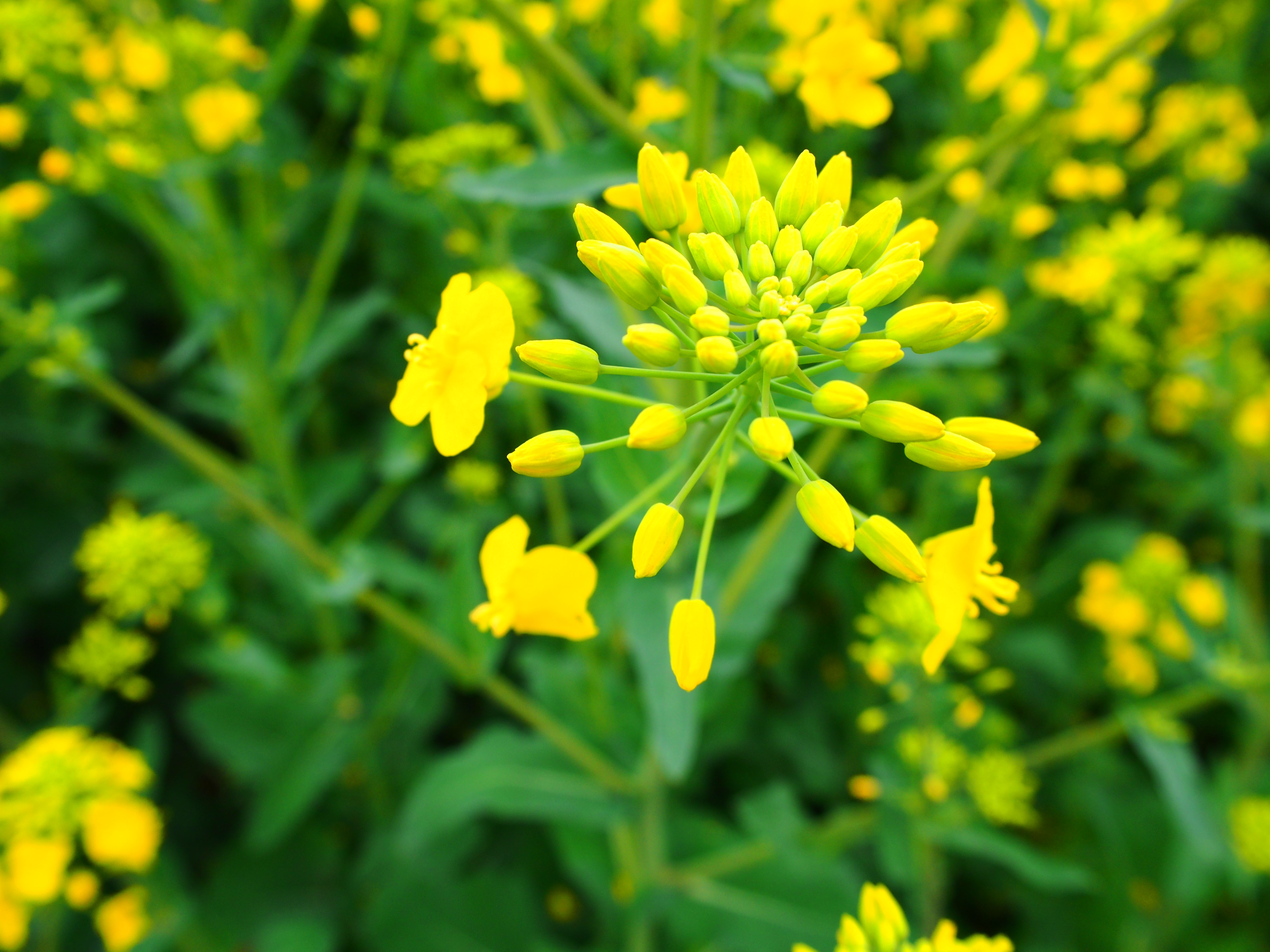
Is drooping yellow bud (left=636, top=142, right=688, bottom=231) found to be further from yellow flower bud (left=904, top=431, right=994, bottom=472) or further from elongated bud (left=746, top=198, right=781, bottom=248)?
yellow flower bud (left=904, top=431, right=994, bottom=472)

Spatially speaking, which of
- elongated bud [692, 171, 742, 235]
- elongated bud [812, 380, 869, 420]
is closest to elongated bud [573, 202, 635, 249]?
elongated bud [692, 171, 742, 235]

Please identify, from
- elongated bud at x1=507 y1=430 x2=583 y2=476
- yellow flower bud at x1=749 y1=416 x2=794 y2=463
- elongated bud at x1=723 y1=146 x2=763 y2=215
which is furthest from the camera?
elongated bud at x1=723 y1=146 x2=763 y2=215

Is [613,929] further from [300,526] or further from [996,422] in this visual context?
[996,422]

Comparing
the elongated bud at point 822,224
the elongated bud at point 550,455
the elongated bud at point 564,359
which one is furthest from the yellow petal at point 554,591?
the elongated bud at point 822,224

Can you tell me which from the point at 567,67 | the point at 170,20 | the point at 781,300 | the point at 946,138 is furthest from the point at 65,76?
the point at 946,138

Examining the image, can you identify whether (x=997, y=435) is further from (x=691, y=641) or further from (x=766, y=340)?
(x=691, y=641)

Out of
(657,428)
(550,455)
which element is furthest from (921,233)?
(550,455)
